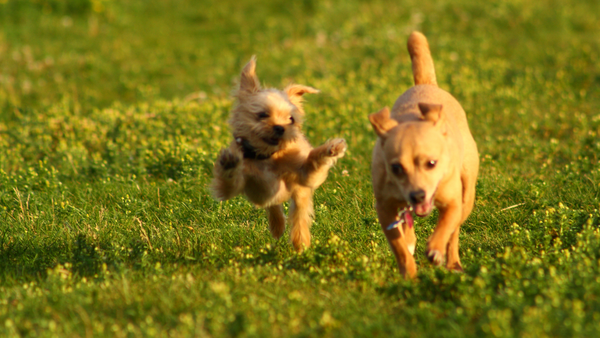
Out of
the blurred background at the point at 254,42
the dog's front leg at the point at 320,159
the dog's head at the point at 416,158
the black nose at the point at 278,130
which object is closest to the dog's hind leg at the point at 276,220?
the dog's front leg at the point at 320,159

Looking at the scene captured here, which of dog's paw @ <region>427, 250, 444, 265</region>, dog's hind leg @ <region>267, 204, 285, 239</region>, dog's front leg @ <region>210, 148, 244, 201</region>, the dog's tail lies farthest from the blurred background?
dog's paw @ <region>427, 250, 444, 265</region>

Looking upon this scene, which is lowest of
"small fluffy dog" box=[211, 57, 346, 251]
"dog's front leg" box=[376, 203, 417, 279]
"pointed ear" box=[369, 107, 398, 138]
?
"dog's front leg" box=[376, 203, 417, 279]

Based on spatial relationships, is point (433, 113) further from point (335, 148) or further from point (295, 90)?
point (295, 90)

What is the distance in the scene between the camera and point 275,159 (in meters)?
4.72

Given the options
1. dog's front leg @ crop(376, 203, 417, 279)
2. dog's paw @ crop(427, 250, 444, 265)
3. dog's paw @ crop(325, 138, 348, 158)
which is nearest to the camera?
dog's paw @ crop(427, 250, 444, 265)

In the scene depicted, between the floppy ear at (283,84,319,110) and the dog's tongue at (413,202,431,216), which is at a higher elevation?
the floppy ear at (283,84,319,110)

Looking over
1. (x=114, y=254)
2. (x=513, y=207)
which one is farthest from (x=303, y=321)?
(x=513, y=207)

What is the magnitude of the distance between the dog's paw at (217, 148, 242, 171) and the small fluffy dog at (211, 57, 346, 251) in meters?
0.04

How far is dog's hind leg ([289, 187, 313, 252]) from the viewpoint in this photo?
4.83 meters

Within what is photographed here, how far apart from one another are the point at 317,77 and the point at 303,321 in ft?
23.1

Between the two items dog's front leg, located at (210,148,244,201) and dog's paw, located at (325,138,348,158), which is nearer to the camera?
dog's front leg, located at (210,148,244,201)

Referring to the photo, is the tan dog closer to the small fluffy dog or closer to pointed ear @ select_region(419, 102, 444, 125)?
pointed ear @ select_region(419, 102, 444, 125)

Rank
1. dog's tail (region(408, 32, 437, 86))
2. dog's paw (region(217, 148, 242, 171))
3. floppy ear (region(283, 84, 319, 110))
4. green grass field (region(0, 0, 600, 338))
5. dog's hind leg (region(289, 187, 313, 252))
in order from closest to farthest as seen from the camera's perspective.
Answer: green grass field (region(0, 0, 600, 338)) → dog's paw (region(217, 148, 242, 171)) → dog's hind leg (region(289, 187, 313, 252)) → dog's tail (region(408, 32, 437, 86)) → floppy ear (region(283, 84, 319, 110))

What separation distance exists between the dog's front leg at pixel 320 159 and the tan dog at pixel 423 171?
1.15ft
